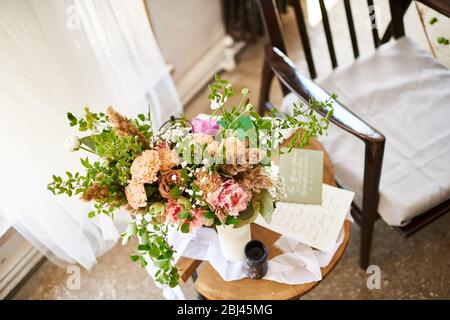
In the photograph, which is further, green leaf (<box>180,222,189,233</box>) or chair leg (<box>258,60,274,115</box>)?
chair leg (<box>258,60,274,115</box>)

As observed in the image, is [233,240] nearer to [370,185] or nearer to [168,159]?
[168,159]

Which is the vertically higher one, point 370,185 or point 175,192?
point 175,192

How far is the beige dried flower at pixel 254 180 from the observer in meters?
0.75

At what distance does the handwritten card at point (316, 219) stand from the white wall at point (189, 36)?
99 cm

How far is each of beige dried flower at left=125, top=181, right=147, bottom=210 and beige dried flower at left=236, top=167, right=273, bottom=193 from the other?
0.18 meters

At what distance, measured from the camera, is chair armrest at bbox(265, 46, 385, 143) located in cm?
103

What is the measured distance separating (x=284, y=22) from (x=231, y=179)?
6.23 ft

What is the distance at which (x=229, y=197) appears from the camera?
0.71 metres

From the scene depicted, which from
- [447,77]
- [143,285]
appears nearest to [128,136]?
[143,285]

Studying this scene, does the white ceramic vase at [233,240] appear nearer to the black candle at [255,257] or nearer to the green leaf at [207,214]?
the black candle at [255,257]

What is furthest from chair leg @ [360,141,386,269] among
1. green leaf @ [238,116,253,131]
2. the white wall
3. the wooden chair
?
the white wall

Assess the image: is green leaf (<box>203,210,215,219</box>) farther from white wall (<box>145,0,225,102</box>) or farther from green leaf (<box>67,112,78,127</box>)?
white wall (<box>145,0,225,102</box>)

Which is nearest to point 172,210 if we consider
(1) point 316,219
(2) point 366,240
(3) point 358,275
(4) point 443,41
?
(1) point 316,219

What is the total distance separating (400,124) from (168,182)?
2.84 ft
